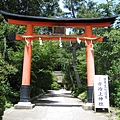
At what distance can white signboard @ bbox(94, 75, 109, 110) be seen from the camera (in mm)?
10164

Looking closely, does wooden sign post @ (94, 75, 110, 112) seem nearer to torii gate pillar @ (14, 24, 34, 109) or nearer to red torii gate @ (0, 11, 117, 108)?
red torii gate @ (0, 11, 117, 108)

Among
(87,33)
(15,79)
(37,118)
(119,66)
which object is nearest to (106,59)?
(119,66)

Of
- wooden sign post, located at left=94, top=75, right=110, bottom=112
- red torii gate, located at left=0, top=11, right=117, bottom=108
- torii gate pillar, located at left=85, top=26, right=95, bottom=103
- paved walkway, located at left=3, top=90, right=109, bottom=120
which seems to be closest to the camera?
paved walkway, located at left=3, top=90, right=109, bottom=120

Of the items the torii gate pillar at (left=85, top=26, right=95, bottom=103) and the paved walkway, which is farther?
the torii gate pillar at (left=85, top=26, right=95, bottom=103)

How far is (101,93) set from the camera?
10.2 m

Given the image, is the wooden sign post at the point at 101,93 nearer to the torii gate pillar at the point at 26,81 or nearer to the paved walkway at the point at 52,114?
the paved walkway at the point at 52,114

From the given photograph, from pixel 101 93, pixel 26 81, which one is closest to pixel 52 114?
pixel 101 93

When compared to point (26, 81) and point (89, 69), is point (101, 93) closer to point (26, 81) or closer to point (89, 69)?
point (89, 69)

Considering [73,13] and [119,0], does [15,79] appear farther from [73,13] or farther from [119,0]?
[73,13]

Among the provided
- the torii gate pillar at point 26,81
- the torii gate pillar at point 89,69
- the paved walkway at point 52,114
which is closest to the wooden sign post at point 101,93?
the paved walkway at point 52,114

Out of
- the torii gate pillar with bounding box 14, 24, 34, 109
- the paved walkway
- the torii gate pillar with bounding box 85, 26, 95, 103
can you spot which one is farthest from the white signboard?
the torii gate pillar with bounding box 14, 24, 34, 109

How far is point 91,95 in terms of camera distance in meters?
11.6

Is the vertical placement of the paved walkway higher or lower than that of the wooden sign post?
lower

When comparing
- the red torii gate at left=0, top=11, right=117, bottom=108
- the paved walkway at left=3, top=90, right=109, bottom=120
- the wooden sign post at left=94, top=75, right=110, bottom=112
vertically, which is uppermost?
the red torii gate at left=0, top=11, right=117, bottom=108
